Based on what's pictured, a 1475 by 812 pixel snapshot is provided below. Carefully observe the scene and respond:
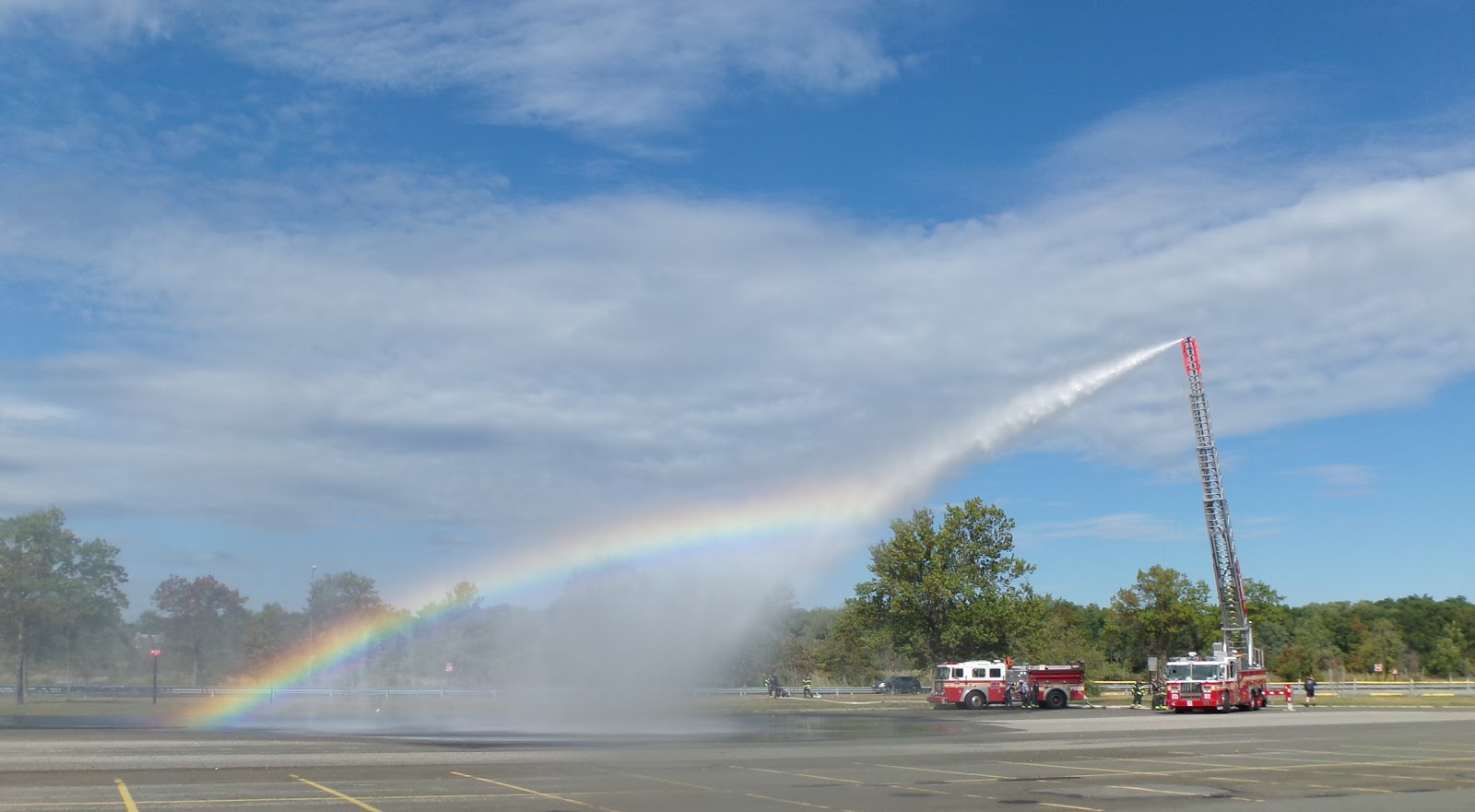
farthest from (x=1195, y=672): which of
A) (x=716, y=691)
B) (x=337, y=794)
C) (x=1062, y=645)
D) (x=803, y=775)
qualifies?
(x=337, y=794)

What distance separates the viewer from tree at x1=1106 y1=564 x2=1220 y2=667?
8925cm

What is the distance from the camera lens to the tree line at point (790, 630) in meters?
76.6

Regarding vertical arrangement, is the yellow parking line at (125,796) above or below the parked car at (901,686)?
above

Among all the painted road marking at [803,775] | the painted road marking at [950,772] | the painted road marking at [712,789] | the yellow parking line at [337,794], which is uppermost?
the yellow parking line at [337,794]

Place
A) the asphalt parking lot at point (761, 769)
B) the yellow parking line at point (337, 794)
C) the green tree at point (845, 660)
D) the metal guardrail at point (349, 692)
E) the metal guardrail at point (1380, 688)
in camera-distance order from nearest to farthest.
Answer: the yellow parking line at point (337, 794)
the asphalt parking lot at point (761, 769)
the metal guardrail at point (349, 692)
the metal guardrail at point (1380, 688)
the green tree at point (845, 660)

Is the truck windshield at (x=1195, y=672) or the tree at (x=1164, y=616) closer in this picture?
the truck windshield at (x=1195, y=672)

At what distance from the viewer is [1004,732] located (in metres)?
40.0

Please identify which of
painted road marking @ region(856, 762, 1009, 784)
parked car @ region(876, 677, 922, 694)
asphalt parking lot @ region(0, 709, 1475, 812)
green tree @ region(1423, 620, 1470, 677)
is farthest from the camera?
green tree @ region(1423, 620, 1470, 677)

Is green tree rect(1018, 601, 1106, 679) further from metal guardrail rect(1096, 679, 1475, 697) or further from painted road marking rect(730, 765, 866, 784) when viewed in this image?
painted road marking rect(730, 765, 866, 784)

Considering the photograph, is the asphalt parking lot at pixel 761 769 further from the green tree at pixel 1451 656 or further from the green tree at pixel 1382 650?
the green tree at pixel 1451 656

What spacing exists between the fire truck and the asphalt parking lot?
53.1ft

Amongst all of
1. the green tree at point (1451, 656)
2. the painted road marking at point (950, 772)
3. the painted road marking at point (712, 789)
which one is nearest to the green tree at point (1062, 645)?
the green tree at point (1451, 656)

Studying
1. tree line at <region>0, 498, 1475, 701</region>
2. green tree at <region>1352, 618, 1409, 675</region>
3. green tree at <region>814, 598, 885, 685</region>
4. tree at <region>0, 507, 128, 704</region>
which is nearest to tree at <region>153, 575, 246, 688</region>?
tree line at <region>0, 498, 1475, 701</region>

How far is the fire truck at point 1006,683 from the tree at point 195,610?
84.4 metres
